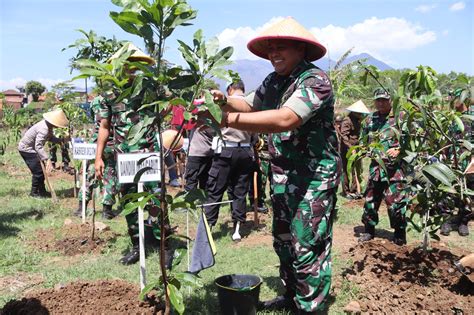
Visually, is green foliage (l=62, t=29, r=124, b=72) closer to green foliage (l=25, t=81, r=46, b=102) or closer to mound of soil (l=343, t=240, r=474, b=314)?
mound of soil (l=343, t=240, r=474, b=314)

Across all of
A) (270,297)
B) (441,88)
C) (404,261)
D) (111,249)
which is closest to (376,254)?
(404,261)

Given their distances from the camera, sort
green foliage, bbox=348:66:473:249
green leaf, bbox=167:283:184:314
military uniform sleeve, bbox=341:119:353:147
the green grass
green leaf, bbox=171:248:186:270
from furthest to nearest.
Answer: military uniform sleeve, bbox=341:119:353:147 → the green grass → green foliage, bbox=348:66:473:249 → green leaf, bbox=171:248:186:270 → green leaf, bbox=167:283:184:314

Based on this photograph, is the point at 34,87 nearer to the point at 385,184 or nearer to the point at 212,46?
the point at 385,184

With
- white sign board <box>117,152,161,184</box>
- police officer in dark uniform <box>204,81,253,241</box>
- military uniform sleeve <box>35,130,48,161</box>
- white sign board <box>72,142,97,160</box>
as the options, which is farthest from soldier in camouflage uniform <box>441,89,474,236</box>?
military uniform sleeve <box>35,130,48,161</box>

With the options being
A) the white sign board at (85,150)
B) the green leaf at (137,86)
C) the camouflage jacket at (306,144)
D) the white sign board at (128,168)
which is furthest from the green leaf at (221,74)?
the white sign board at (85,150)

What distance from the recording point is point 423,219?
132 inches

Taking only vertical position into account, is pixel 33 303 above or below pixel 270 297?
above

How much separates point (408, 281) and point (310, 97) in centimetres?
199

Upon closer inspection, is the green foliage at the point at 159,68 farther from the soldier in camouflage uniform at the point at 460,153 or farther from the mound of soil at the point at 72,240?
the mound of soil at the point at 72,240

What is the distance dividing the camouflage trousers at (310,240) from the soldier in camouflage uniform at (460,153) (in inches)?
36.3

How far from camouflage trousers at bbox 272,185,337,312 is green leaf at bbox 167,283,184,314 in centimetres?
93

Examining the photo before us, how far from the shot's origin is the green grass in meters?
3.60

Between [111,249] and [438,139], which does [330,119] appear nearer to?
[438,139]

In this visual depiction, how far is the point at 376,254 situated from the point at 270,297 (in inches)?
43.9
